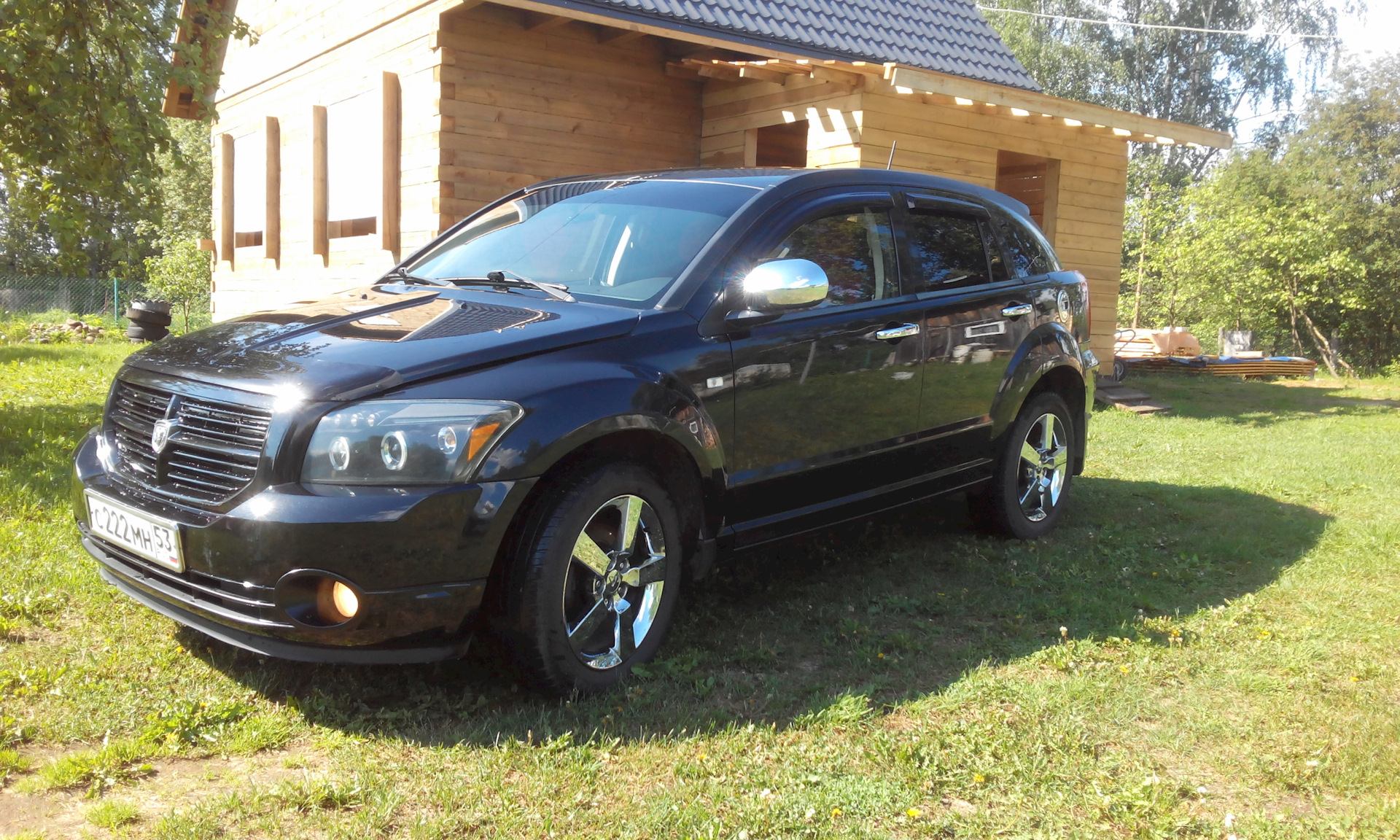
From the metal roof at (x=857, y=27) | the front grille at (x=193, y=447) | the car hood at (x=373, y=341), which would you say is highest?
the metal roof at (x=857, y=27)

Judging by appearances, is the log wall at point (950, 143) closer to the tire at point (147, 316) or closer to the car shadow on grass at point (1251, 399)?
the car shadow on grass at point (1251, 399)

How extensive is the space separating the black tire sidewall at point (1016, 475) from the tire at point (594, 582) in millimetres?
2259

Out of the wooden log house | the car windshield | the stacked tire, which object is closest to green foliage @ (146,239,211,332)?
the stacked tire

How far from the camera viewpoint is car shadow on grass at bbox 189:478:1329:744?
3330mm

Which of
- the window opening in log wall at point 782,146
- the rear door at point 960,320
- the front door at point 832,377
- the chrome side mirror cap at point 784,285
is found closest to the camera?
the chrome side mirror cap at point 784,285

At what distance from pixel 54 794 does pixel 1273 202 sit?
29011mm

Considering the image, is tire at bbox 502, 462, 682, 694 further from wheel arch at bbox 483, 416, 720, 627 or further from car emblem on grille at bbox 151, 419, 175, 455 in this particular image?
car emblem on grille at bbox 151, 419, 175, 455

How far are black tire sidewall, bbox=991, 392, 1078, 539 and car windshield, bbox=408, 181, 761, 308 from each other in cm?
207

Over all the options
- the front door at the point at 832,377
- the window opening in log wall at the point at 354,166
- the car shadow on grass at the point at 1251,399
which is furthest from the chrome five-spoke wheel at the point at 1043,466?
the window opening in log wall at the point at 354,166

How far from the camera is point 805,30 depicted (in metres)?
12.1

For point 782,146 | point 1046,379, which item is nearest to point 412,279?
point 1046,379

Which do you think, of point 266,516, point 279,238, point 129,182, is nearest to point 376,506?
point 266,516

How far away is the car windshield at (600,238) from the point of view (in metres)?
3.96

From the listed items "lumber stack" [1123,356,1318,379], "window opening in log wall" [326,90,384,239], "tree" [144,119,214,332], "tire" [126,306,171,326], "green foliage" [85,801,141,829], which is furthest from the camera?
"lumber stack" [1123,356,1318,379]
